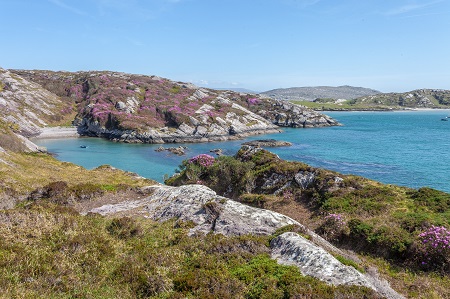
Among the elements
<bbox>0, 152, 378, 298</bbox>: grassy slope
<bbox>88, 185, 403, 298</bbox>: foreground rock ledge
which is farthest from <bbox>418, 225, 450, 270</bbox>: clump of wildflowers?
<bbox>0, 152, 378, 298</bbox>: grassy slope

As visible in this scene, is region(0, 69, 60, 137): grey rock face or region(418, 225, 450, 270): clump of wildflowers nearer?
region(418, 225, 450, 270): clump of wildflowers

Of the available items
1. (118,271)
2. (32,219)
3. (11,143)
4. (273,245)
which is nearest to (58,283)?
(118,271)

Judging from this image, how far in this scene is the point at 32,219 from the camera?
14562 mm

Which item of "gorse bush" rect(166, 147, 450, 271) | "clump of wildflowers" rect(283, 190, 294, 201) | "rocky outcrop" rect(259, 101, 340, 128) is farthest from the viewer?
"rocky outcrop" rect(259, 101, 340, 128)

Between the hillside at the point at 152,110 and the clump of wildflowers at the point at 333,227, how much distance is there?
7995 cm

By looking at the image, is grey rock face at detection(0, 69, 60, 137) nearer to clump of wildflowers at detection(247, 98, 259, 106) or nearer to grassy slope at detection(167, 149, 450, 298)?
clump of wildflowers at detection(247, 98, 259, 106)

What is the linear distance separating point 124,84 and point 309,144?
299ft

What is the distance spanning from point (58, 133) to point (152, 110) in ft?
108

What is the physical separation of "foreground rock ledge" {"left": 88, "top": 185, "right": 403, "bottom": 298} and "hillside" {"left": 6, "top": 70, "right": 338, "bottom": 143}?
257ft

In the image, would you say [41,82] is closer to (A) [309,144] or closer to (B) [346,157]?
(A) [309,144]

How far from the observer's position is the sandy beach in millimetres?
98625

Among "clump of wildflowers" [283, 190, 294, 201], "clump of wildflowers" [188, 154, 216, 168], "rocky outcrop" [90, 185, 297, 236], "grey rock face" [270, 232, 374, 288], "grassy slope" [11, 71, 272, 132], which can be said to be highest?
"grassy slope" [11, 71, 272, 132]

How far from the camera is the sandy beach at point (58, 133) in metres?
98.6

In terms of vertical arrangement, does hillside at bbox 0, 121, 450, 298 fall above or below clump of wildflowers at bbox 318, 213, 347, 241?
above
